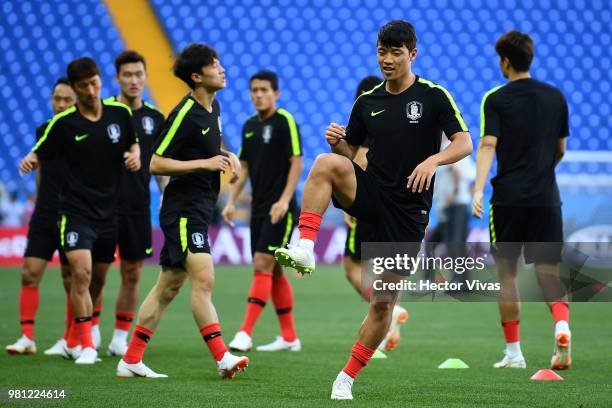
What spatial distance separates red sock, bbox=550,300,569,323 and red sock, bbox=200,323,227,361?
83.9 inches

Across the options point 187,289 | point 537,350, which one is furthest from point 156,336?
point 187,289

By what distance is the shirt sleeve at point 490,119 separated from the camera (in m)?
6.37

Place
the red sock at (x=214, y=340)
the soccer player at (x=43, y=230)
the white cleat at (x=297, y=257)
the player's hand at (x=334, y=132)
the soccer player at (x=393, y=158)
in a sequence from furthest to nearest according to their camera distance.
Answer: the soccer player at (x=43, y=230) → the red sock at (x=214, y=340) → the player's hand at (x=334, y=132) → the soccer player at (x=393, y=158) → the white cleat at (x=297, y=257)

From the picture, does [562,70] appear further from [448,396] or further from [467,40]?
[448,396]

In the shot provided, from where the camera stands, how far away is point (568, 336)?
6.11m

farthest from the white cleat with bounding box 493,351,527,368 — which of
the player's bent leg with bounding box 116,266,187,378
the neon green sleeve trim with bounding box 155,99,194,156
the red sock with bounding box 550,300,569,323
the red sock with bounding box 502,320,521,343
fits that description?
the neon green sleeve trim with bounding box 155,99,194,156

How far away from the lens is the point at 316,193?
458 centimetres

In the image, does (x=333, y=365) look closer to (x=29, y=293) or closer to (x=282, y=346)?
(x=282, y=346)

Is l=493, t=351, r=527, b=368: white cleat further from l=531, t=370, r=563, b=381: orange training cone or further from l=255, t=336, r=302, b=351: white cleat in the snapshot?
l=255, t=336, r=302, b=351: white cleat

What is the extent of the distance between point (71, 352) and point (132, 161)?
137cm

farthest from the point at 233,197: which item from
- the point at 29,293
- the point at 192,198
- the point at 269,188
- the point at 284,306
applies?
the point at 192,198

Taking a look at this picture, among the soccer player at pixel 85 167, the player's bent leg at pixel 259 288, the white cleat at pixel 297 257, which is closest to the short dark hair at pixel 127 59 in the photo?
the soccer player at pixel 85 167

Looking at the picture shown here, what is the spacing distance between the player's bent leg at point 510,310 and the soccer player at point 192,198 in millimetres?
1817

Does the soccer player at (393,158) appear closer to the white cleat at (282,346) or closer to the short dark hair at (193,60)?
the short dark hair at (193,60)
